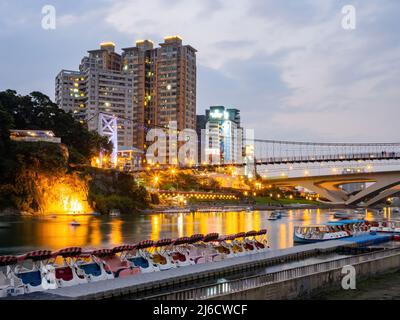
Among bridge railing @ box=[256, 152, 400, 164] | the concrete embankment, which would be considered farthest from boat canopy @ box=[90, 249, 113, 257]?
bridge railing @ box=[256, 152, 400, 164]

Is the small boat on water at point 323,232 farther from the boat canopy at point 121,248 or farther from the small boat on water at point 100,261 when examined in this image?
the boat canopy at point 121,248

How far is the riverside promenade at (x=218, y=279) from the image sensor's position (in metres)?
16.0

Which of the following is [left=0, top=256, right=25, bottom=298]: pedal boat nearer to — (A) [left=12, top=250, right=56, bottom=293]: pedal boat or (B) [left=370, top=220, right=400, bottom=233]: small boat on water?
(A) [left=12, top=250, right=56, bottom=293]: pedal boat

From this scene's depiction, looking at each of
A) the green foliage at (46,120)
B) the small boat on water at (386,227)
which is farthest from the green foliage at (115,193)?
the small boat on water at (386,227)

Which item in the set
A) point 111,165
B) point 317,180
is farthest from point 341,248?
point 317,180

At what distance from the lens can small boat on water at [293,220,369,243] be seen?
47156mm

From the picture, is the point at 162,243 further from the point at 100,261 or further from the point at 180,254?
the point at 100,261

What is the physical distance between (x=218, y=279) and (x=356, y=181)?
149732mm

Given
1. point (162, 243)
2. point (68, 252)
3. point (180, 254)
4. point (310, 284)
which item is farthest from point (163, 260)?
point (310, 284)

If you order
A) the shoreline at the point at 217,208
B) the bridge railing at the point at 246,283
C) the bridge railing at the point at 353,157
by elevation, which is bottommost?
the shoreline at the point at 217,208

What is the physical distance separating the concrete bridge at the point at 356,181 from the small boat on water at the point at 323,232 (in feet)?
341

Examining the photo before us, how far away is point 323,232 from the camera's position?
48375mm

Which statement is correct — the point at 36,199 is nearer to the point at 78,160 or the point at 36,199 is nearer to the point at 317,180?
the point at 78,160
